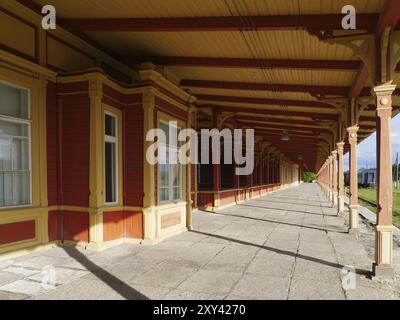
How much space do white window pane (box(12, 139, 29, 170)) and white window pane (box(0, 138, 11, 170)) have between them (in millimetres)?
95

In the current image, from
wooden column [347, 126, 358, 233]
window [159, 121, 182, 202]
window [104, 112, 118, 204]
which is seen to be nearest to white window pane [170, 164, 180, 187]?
window [159, 121, 182, 202]

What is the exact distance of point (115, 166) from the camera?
24.8 feet

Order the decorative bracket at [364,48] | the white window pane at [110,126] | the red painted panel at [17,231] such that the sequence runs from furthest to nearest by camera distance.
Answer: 1. the white window pane at [110,126]
2. the red painted panel at [17,231]
3. the decorative bracket at [364,48]

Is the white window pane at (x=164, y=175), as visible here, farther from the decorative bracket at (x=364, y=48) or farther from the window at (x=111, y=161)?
the decorative bracket at (x=364, y=48)

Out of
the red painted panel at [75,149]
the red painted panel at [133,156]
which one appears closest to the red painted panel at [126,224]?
the red painted panel at [133,156]

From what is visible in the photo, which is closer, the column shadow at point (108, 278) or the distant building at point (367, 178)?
the column shadow at point (108, 278)

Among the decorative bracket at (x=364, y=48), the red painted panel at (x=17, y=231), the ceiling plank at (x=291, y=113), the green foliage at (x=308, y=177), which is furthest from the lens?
the green foliage at (x=308, y=177)

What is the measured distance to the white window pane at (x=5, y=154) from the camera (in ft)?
19.3

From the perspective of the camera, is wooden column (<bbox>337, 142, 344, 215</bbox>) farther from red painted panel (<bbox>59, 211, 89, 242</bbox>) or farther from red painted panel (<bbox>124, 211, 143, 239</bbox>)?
red painted panel (<bbox>59, 211, 89, 242</bbox>)

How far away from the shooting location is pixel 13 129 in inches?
239

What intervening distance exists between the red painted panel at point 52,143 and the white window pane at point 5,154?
793mm

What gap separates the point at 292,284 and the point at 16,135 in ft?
16.9
